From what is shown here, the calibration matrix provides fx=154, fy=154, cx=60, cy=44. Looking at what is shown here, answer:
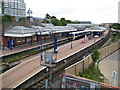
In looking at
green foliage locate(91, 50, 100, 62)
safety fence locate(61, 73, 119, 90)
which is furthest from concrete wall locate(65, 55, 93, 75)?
safety fence locate(61, 73, 119, 90)

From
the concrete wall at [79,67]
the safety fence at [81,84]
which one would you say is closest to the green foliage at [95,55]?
the concrete wall at [79,67]

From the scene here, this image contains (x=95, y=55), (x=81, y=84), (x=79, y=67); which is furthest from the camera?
(x=95, y=55)

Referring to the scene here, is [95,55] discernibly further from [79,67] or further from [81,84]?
[81,84]

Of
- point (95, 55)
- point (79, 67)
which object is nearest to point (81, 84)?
point (79, 67)

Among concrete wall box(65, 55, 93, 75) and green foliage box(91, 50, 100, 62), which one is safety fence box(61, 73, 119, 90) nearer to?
concrete wall box(65, 55, 93, 75)

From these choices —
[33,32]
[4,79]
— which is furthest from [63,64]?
[33,32]

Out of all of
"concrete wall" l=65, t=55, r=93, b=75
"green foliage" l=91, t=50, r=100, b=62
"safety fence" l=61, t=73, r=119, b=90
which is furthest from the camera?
"green foliage" l=91, t=50, r=100, b=62

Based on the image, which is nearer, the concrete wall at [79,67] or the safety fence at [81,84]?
the safety fence at [81,84]

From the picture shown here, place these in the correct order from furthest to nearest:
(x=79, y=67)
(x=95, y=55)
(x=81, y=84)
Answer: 1. (x=95, y=55)
2. (x=79, y=67)
3. (x=81, y=84)

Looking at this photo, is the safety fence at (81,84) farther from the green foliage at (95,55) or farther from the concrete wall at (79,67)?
the green foliage at (95,55)

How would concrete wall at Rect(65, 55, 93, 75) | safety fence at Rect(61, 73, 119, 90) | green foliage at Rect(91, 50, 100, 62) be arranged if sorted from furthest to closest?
green foliage at Rect(91, 50, 100, 62) → concrete wall at Rect(65, 55, 93, 75) → safety fence at Rect(61, 73, 119, 90)

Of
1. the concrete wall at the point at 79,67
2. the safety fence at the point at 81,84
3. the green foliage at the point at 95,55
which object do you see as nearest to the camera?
the safety fence at the point at 81,84

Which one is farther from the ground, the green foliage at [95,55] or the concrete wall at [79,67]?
the green foliage at [95,55]

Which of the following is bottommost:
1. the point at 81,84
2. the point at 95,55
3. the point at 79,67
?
the point at 79,67
